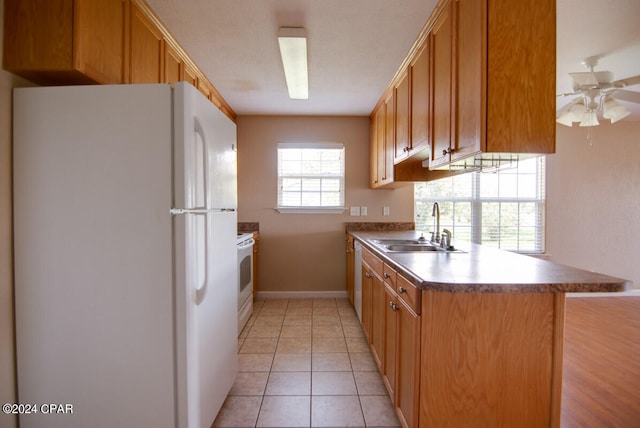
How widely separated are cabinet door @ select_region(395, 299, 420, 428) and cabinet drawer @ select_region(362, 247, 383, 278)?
0.44 m

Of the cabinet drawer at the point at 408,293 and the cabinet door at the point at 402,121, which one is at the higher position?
the cabinet door at the point at 402,121

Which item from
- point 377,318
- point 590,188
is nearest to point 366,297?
point 377,318

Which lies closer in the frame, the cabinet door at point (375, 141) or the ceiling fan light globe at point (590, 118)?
the ceiling fan light globe at point (590, 118)

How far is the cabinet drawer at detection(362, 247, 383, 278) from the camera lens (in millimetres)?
1961

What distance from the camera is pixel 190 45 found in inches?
84.5

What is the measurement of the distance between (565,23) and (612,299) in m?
3.79

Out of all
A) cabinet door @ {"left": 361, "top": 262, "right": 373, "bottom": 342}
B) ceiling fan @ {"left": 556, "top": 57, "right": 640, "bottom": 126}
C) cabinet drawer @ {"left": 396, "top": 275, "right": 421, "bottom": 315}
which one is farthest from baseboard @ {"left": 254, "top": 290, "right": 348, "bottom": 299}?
ceiling fan @ {"left": 556, "top": 57, "right": 640, "bottom": 126}

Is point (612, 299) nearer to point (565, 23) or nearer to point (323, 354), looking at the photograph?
point (565, 23)

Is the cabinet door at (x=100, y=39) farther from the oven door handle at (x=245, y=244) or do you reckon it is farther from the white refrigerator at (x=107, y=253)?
the oven door handle at (x=245, y=244)

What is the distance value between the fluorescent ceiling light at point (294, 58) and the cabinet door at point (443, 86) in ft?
2.83

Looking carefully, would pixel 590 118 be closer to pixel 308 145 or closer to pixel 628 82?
pixel 628 82

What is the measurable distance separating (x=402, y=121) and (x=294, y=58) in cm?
101

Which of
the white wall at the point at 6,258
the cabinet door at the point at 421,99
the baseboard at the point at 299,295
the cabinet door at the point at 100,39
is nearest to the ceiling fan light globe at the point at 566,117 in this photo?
the cabinet door at the point at 421,99

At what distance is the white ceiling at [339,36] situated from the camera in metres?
1.75
